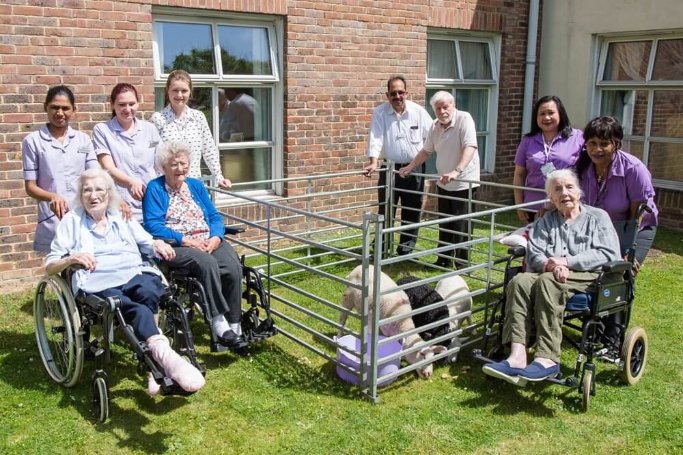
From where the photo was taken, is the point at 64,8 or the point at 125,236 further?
the point at 64,8

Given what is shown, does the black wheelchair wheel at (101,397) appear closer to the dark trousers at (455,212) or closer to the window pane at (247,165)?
the dark trousers at (455,212)

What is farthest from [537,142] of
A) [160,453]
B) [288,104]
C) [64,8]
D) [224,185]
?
[64,8]

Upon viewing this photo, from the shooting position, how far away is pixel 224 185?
5.01 m

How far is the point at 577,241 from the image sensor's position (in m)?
3.91

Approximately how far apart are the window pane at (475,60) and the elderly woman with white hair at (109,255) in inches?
240

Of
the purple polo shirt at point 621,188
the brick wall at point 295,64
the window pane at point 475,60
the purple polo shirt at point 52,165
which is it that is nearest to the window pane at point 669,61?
the brick wall at point 295,64

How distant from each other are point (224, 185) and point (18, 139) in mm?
1968

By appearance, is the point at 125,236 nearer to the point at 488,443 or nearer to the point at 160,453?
the point at 160,453

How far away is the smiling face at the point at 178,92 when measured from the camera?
473 cm

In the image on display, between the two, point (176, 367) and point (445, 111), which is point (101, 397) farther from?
point (445, 111)

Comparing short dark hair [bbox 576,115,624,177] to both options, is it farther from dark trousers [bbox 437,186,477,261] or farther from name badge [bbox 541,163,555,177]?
dark trousers [bbox 437,186,477,261]

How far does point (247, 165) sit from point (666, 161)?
211 inches

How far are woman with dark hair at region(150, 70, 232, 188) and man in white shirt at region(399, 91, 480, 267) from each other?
2.02 m

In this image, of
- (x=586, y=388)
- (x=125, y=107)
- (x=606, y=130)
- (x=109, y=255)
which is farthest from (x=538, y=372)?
(x=125, y=107)
